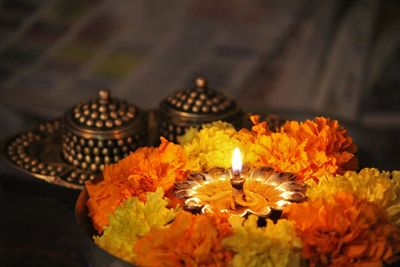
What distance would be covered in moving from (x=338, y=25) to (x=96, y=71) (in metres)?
0.61

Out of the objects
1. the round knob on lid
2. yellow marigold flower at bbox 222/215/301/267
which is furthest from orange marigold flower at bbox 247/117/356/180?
the round knob on lid

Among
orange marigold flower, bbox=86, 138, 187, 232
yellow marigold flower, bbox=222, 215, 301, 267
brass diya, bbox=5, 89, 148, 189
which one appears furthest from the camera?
brass diya, bbox=5, 89, 148, 189

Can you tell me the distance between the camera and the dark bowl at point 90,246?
0.60 m

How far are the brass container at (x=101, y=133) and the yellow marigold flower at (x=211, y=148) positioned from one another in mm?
155

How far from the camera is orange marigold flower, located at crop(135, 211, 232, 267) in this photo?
59cm

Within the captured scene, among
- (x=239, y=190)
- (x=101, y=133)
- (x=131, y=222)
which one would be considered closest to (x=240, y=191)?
(x=239, y=190)

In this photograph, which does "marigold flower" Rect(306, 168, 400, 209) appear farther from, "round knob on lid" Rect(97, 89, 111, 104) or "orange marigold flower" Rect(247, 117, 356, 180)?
"round knob on lid" Rect(97, 89, 111, 104)

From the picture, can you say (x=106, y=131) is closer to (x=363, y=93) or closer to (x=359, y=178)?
(x=359, y=178)

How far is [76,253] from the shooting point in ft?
2.81

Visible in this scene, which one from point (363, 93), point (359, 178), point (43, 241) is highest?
point (359, 178)

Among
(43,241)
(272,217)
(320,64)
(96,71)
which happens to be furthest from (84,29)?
(272,217)

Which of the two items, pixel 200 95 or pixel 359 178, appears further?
pixel 200 95

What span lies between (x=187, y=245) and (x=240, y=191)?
94 millimetres

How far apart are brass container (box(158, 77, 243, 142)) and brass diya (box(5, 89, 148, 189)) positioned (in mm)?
36
